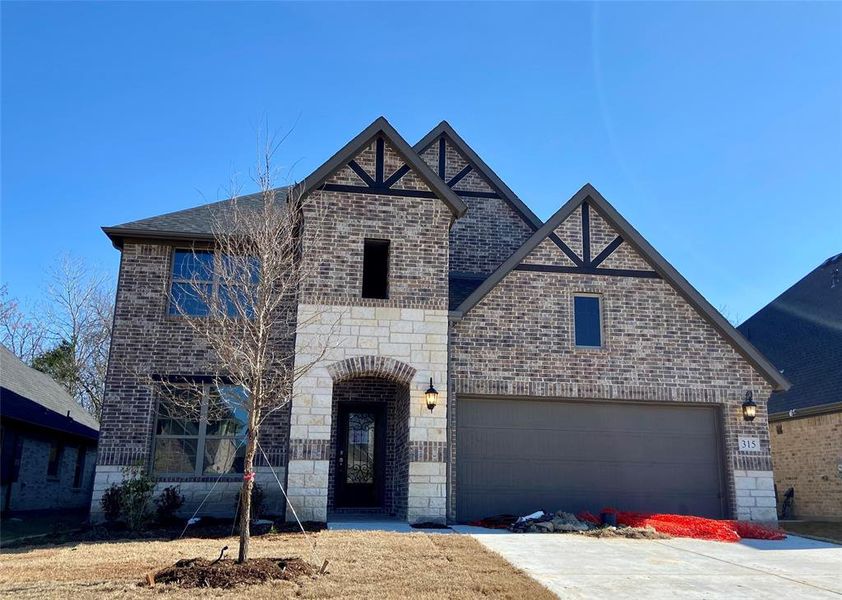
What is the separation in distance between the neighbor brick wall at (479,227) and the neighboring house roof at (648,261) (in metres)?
2.61

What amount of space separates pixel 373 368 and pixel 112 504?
202 inches

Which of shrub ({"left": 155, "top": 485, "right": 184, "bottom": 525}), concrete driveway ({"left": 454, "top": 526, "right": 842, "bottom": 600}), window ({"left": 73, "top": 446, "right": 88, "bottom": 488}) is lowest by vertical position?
concrete driveway ({"left": 454, "top": 526, "right": 842, "bottom": 600})

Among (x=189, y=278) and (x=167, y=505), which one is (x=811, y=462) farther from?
(x=189, y=278)

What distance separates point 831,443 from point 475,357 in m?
9.82

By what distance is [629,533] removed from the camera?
1148 centimetres

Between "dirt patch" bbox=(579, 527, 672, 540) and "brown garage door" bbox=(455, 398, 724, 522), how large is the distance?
1.76m

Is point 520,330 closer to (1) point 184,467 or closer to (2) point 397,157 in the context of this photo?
(2) point 397,157

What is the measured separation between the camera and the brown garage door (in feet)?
43.6

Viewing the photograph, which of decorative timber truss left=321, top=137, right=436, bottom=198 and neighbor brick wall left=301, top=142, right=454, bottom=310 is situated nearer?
neighbor brick wall left=301, top=142, right=454, bottom=310

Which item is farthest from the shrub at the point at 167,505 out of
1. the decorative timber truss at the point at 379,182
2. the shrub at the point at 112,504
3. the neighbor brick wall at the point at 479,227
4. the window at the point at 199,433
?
→ the neighbor brick wall at the point at 479,227

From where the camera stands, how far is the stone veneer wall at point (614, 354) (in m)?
13.6

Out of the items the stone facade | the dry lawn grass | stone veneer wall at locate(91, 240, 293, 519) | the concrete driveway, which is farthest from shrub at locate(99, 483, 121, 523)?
the stone facade

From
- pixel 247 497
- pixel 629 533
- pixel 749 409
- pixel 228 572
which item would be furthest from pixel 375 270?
pixel 228 572

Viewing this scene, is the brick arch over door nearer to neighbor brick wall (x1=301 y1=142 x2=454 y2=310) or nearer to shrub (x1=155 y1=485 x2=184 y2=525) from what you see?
neighbor brick wall (x1=301 y1=142 x2=454 y2=310)
